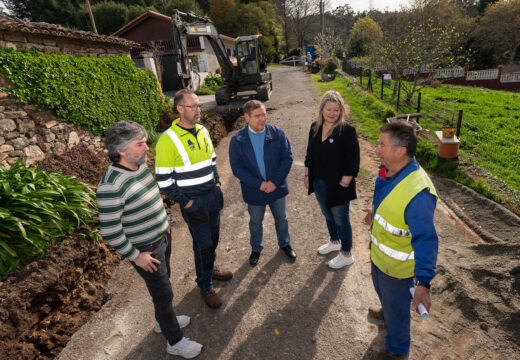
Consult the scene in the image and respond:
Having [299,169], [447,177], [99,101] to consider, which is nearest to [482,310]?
[447,177]

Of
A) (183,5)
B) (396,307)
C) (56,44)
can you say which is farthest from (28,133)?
(183,5)

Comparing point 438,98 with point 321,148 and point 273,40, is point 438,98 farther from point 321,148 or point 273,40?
point 273,40

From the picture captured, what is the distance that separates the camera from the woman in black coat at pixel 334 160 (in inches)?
126

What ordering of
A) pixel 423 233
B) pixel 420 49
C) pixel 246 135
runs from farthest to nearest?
1. pixel 420 49
2. pixel 246 135
3. pixel 423 233

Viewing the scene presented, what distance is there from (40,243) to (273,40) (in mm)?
46254

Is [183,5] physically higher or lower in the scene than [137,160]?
higher

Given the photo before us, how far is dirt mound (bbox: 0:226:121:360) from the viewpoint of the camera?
2.83 meters

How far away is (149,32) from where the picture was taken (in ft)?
86.1

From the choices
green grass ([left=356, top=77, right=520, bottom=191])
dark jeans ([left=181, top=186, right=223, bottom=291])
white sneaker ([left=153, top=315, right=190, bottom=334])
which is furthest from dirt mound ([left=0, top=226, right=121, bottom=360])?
green grass ([left=356, top=77, right=520, bottom=191])

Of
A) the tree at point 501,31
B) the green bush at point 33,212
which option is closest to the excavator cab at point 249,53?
the green bush at point 33,212

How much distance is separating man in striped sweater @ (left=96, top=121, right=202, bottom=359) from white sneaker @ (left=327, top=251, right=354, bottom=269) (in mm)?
1866

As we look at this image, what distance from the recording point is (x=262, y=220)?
147 inches

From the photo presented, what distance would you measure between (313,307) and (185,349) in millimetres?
1380

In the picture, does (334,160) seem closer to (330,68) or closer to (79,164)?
(79,164)
